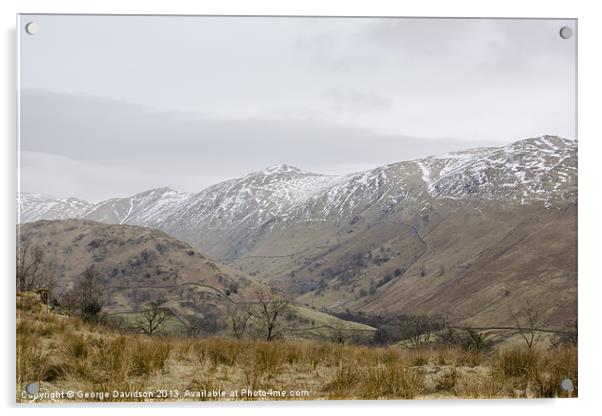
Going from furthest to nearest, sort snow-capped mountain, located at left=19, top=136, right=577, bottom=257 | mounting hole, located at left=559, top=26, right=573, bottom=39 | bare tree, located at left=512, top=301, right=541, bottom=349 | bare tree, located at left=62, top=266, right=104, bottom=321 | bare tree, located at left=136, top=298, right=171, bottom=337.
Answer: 1. bare tree, located at left=136, top=298, right=171, bottom=337
2. bare tree, located at left=62, top=266, right=104, bottom=321
3. snow-capped mountain, located at left=19, top=136, right=577, bottom=257
4. bare tree, located at left=512, top=301, right=541, bottom=349
5. mounting hole, located at left=559, top=26, right=573, bottom=39

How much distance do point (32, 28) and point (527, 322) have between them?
7051 mm

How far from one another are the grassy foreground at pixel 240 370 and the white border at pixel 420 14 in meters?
0.10

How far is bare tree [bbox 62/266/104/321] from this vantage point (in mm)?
6496

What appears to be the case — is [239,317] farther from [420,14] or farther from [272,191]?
[420,14]

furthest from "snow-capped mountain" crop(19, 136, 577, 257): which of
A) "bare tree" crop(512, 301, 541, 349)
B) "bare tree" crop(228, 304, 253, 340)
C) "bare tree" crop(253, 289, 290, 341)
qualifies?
"bare tree" crop(512, 301, 541, 349)

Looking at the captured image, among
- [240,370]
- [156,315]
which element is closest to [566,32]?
[240,370]

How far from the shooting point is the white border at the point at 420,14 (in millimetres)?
4711

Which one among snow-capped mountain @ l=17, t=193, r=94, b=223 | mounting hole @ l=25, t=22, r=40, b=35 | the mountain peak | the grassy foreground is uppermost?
mounting hole @ l=25, t=22, r=40, b=35

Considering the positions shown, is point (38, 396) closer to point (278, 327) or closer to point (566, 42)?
point (278, 327)

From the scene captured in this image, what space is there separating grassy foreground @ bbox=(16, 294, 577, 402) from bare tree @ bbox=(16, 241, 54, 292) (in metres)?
0.21

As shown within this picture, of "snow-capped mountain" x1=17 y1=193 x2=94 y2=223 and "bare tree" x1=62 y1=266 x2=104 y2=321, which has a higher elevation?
"snow-capped mountain" x1=17 y1=193 x2=94 y2=223

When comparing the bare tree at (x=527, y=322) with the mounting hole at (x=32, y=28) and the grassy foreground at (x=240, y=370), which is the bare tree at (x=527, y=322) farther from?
the mounting hole at (x=32, y=28)

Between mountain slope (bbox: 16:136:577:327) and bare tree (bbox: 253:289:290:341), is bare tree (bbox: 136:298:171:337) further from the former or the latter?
bare tree (bbox: 253:289:290:341)

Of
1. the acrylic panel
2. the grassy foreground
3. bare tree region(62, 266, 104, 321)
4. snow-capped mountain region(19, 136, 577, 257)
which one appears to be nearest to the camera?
the grassy foreground
